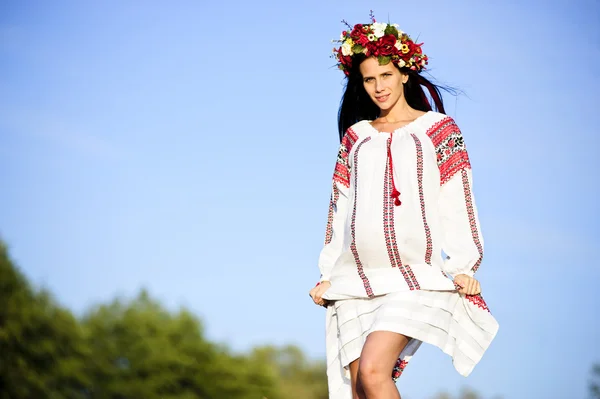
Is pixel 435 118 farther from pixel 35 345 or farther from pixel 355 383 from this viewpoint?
pixel 35 345

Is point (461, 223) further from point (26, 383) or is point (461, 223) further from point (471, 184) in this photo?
point (26, 383)

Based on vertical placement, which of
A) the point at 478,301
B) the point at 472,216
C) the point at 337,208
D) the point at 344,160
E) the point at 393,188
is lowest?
the point at 478,301

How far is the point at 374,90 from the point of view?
4.67m

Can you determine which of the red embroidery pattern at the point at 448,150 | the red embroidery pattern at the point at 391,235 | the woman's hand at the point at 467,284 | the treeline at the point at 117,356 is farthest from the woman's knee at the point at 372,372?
the treeline at the point at 117,356

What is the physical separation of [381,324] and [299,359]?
29969 millimetres

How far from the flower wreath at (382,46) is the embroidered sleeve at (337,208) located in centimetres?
44

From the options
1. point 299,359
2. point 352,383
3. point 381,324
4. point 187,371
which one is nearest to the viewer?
point 381,324

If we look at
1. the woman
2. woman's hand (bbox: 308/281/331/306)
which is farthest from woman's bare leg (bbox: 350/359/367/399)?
woman's hand (bbox: 308/281/331/306)

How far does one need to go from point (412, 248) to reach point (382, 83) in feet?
2.99

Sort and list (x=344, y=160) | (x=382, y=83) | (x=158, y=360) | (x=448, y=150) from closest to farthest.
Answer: (x=448, y=150), (x=382, y=83), (x=344, y=160), (x=158, y=360)

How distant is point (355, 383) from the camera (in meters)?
4.36

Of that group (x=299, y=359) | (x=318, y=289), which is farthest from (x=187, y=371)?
(x=318, y=289)

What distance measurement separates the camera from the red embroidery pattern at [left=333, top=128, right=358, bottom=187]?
4.80 metres

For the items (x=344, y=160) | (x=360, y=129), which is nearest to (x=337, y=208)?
(x=344, y=160)
